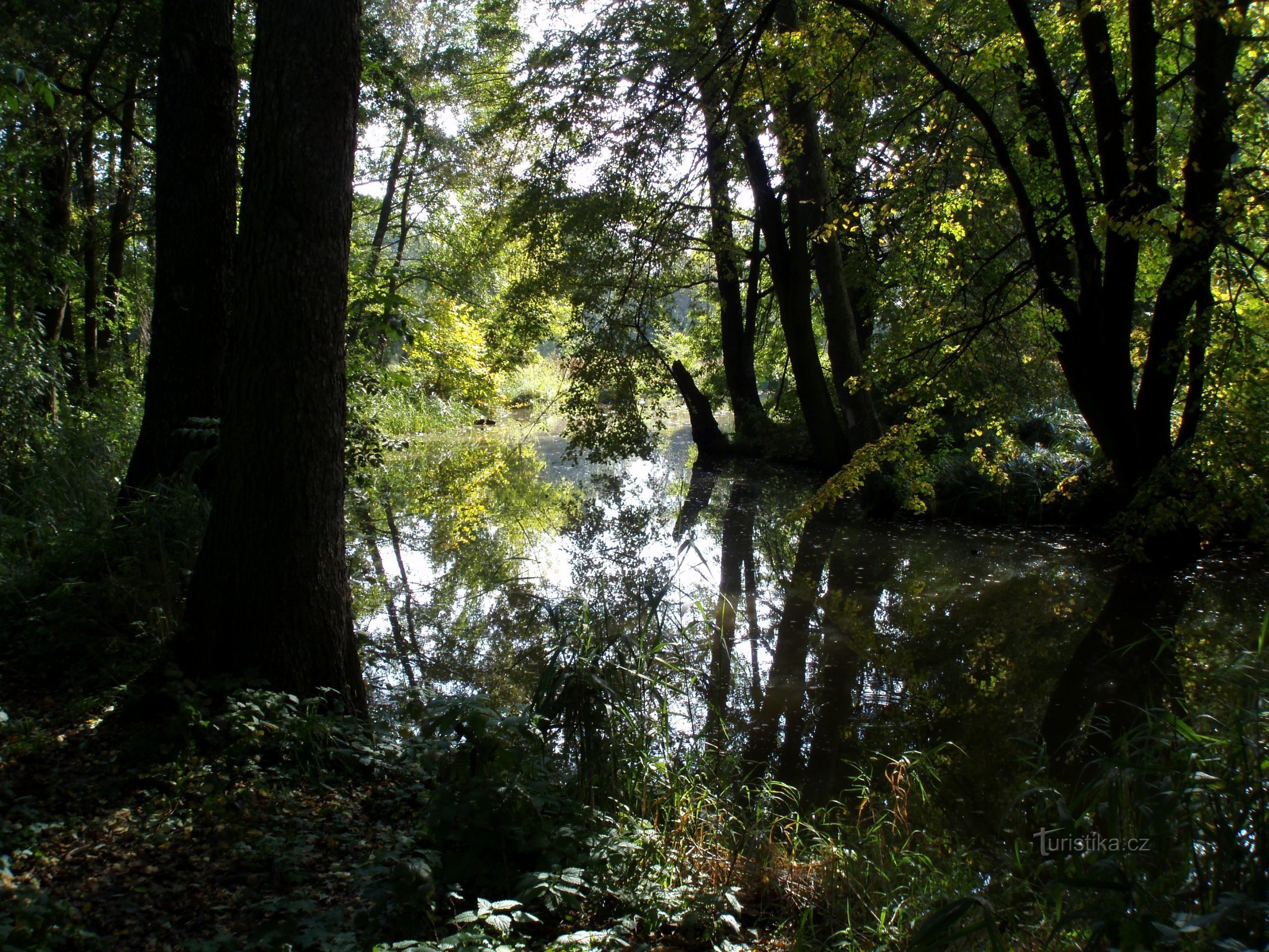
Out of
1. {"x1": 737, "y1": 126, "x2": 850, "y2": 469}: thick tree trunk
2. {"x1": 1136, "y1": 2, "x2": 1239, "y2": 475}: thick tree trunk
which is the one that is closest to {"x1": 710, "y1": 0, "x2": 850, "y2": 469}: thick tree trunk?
{"x1": 737, "y1": 126, "x2": 850, "y2": 469}: thick tree trunk

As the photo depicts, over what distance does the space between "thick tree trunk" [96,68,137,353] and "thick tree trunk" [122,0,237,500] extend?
19.1 ft

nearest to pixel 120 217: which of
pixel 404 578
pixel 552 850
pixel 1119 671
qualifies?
pixel 404 578

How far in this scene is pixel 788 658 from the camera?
603cm

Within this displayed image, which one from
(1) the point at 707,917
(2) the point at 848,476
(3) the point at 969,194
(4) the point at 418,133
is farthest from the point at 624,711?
(4) the point at 418,133

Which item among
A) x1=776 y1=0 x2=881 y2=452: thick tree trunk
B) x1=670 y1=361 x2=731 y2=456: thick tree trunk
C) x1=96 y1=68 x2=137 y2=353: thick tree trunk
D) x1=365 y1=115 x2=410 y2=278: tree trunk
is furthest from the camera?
x1=365 y1=115 x2=410 y2=278: tree trunk

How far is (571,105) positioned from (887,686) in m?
9.33

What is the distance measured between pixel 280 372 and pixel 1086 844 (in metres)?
3.56

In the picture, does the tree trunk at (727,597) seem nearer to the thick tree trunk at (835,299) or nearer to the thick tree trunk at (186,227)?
the thick tree trunk at (835,299)

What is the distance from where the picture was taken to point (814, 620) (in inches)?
275

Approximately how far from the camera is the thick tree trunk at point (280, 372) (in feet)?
11.9

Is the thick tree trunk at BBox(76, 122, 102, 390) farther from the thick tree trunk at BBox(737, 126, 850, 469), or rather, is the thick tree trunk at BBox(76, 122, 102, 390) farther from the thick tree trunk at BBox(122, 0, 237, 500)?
the thick tree trunk at BBox(737, 126, 850, 469)

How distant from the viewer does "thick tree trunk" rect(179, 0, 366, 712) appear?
3629 millimetres

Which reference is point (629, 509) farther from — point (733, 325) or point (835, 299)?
point (733, 325)

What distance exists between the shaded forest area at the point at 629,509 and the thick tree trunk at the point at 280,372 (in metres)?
0.02
